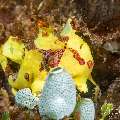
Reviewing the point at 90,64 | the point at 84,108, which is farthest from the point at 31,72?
the point at 84,108

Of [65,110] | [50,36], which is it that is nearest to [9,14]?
[50,36]

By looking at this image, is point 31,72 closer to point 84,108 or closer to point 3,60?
point 3,60

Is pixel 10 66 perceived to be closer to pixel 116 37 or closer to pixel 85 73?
pixel 85 73

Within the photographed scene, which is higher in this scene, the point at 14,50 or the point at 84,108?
the point at 14,50

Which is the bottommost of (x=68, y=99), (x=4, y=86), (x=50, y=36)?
(x=4, y=86)

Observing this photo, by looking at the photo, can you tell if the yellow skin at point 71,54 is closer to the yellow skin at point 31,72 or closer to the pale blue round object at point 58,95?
the yellow skin at point 31,72

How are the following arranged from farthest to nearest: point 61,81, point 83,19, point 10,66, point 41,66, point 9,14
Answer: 1. point 9,14
2. point 83,19
3. point 10,66
4. point 41,66
5. point 61,81

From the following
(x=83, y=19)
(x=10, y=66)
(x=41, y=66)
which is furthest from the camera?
(x=83, y=19)
